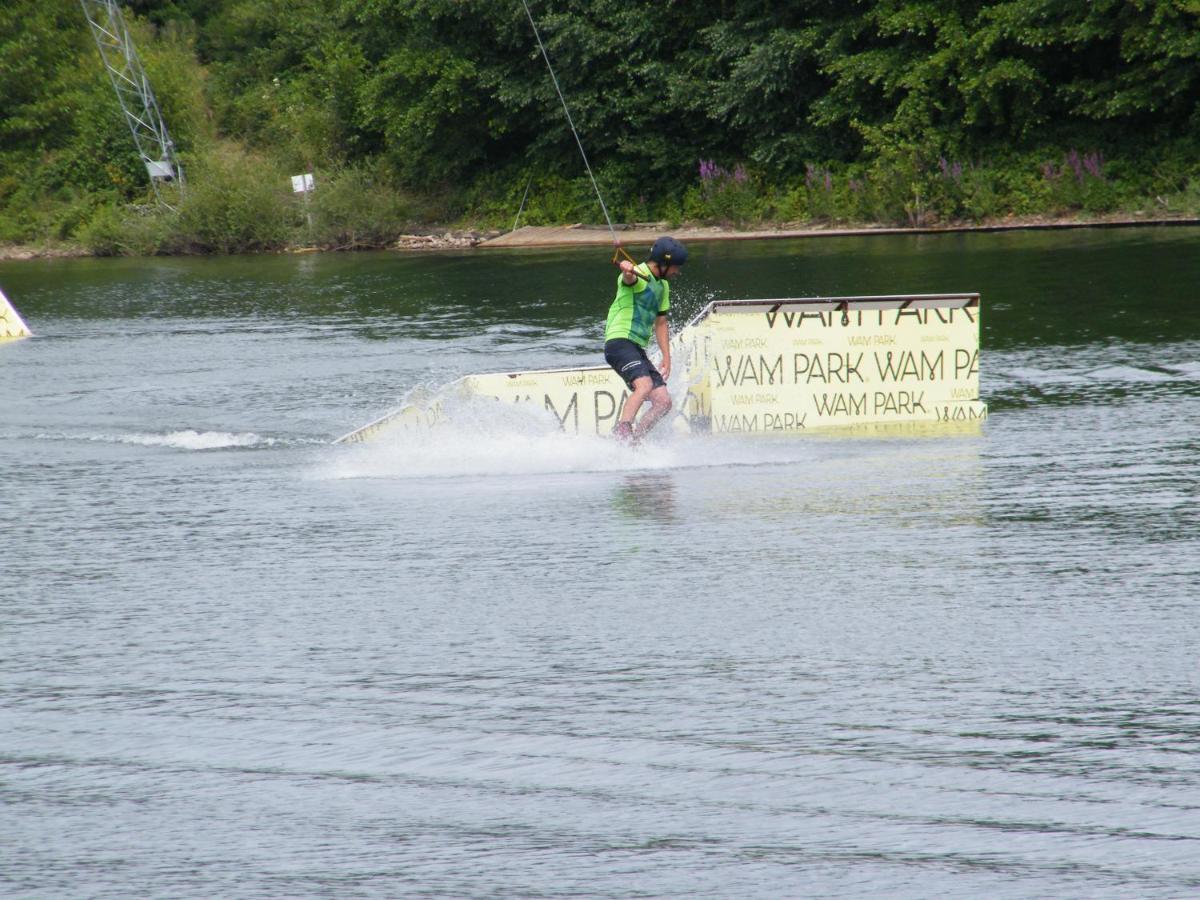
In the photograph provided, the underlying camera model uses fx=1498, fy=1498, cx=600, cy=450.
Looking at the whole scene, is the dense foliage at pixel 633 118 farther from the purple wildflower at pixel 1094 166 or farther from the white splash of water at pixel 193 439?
the white splash of water at pixel 193 439

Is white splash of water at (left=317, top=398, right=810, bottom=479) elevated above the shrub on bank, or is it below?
below

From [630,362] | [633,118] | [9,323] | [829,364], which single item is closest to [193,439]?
[630,362]

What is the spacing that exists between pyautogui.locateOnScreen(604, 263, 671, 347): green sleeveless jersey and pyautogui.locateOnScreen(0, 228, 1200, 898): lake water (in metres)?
0.88

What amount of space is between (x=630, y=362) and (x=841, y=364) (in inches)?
81.6

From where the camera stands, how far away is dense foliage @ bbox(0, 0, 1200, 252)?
34500 mm

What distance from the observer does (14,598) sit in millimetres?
7492

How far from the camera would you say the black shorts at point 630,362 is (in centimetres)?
1114

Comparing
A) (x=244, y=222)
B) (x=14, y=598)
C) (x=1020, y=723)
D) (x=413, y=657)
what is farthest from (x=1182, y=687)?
(x=244, y=222)

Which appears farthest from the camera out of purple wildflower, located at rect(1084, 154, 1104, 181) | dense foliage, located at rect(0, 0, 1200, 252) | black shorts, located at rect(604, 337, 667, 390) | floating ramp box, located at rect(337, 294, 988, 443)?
dense foliage, located at rect(0, 0, 1200, 252)

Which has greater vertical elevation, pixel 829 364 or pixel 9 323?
pixel 9 323

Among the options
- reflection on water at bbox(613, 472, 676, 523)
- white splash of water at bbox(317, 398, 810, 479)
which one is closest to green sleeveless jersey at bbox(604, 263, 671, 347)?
white splash of water at bbox(317, 398, 810, 479)

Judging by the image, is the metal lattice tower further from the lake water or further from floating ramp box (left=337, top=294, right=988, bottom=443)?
the lake water

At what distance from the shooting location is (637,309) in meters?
11.2

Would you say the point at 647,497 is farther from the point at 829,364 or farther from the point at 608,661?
the point at 608,661
